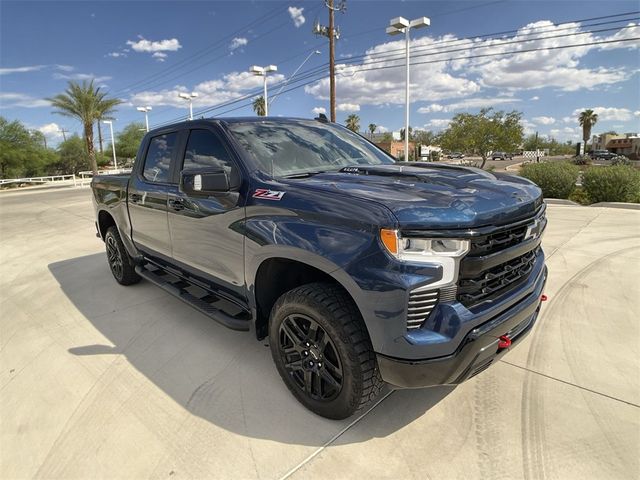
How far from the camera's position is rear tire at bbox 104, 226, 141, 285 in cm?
483

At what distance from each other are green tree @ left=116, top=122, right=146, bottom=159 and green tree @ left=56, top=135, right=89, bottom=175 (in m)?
6.55

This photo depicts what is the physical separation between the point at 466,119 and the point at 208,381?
3090 cm

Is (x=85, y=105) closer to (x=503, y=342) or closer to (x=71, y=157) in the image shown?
(x=71, y=157)

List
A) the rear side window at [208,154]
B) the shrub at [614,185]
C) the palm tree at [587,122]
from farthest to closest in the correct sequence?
the palm tree at [587,122] < the shrub at [614,185] < the rear side window at [208,154]

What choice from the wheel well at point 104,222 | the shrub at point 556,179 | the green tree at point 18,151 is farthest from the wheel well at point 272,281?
the green tree at point 18,151

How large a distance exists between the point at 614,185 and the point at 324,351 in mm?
11100

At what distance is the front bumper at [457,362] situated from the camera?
76.7 inches

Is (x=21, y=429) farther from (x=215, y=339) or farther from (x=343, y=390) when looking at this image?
(x=343, y=390)

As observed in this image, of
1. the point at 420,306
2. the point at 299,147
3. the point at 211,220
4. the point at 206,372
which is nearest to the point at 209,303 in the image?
the point at 206,372

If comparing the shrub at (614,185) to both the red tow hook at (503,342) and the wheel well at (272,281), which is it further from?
the wheel well at (272,281)

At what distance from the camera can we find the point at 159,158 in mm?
3926

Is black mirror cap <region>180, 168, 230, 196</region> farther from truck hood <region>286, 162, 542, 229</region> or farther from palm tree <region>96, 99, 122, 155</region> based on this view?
palm tree <region>96, 99, 122, 155</region>

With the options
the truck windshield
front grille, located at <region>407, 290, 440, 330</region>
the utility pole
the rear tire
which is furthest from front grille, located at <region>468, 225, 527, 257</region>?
Result: the utility pole

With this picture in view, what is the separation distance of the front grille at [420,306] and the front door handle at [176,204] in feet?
7.28
